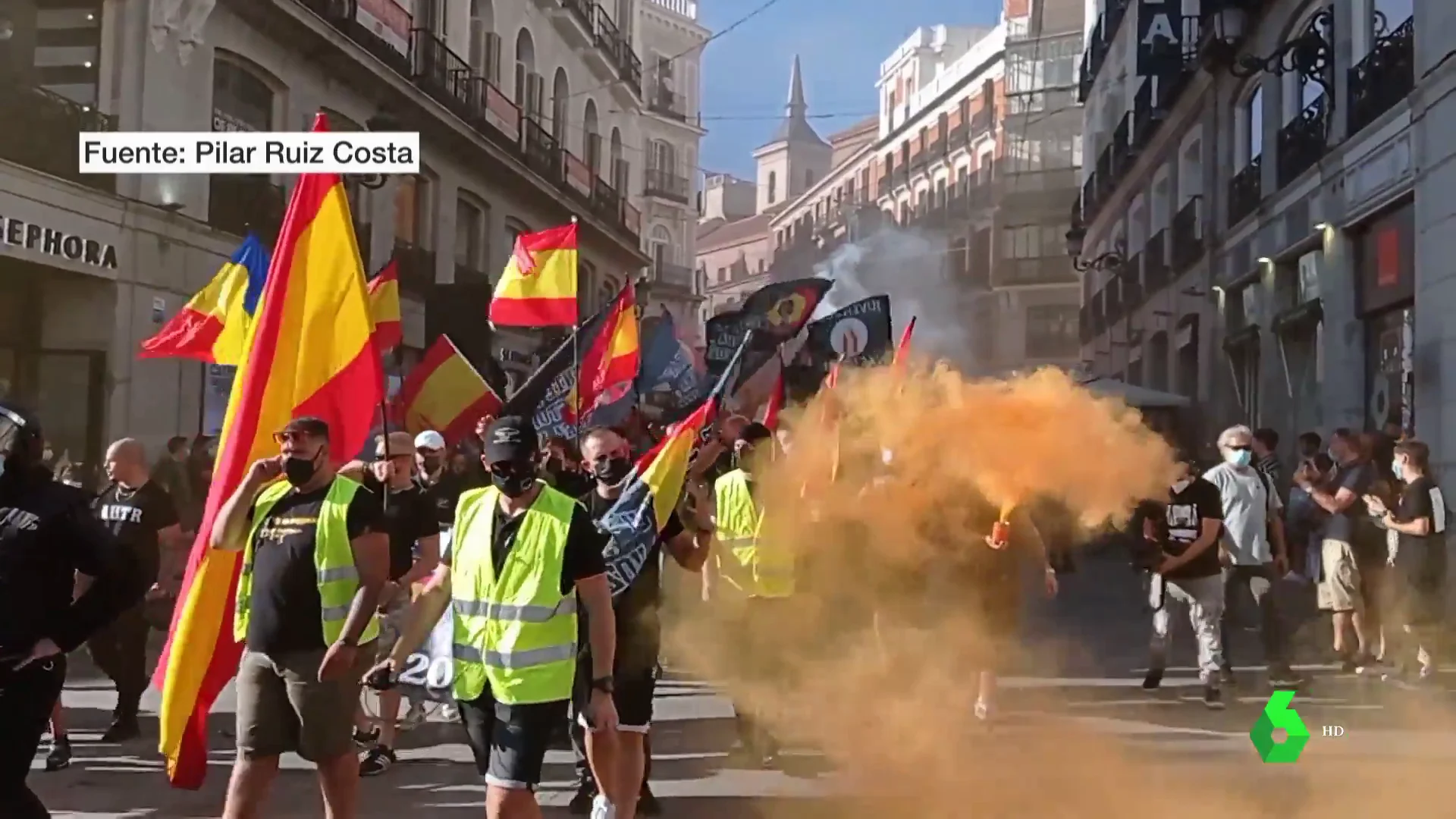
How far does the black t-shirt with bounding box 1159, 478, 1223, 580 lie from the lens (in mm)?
7934

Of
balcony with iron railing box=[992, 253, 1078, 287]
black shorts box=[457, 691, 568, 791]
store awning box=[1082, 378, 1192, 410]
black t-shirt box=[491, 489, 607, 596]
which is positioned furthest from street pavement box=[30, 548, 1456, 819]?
balcony with iron railing box=[992, 253, 1078, 287]

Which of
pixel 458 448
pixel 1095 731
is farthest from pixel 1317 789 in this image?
pixel 458 448

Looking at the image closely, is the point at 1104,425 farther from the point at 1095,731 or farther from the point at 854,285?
the point at 854,285

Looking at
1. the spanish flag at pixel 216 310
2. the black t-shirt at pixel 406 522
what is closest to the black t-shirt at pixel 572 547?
the black t-shirt at pixel 406 522

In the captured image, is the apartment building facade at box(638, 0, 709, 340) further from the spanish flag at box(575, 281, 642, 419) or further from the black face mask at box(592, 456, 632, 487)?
the black face mask at box(592, 456, 632, 487)

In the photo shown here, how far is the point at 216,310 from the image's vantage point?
Result: 966cm

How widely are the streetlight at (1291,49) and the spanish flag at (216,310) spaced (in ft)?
33.2

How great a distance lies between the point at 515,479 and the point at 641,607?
1.26 metres

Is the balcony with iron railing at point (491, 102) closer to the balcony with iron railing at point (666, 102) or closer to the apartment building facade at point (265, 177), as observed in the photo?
the apartment building facade at point (265, 177)

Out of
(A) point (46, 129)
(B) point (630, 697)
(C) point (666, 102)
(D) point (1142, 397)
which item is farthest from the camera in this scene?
(C) point (666, 102)

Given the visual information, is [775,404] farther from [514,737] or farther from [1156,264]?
[1156,264]

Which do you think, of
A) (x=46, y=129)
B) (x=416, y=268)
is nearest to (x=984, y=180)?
(x=416, y=268)

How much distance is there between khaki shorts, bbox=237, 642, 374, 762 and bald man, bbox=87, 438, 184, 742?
227 centimetres
